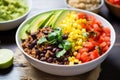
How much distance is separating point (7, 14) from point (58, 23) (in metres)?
0.33

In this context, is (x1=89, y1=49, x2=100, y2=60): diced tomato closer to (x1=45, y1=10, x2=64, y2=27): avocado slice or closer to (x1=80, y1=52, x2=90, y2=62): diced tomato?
(x1=80, y1=52, x2=90, y2=62): diced tomato

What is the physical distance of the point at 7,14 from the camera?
1839 millimetres

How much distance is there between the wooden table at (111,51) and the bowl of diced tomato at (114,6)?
1.9 inches

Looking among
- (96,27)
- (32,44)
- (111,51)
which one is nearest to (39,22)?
(32,44)

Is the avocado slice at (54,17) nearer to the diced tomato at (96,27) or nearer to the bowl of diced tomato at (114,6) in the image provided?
the diced tomato at (96,27)

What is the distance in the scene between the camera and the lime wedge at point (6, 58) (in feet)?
5.16

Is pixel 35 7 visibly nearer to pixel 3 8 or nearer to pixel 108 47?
pixel 3 8

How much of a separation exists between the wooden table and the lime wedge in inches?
1.4

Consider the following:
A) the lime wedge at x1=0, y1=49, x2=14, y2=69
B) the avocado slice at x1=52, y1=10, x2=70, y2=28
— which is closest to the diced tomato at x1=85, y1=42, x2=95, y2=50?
the avocado slice at x1=52, y1=10, x2=70, y2=28

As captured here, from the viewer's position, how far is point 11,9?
1888 millimetres

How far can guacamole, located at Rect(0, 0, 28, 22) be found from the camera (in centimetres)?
183

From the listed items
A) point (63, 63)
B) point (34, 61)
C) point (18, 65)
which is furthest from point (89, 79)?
point (18, 65)

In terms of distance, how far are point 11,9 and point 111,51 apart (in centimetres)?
69

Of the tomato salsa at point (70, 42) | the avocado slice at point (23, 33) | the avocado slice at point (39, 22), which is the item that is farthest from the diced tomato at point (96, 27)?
the avocado slice at point (23, 33)
